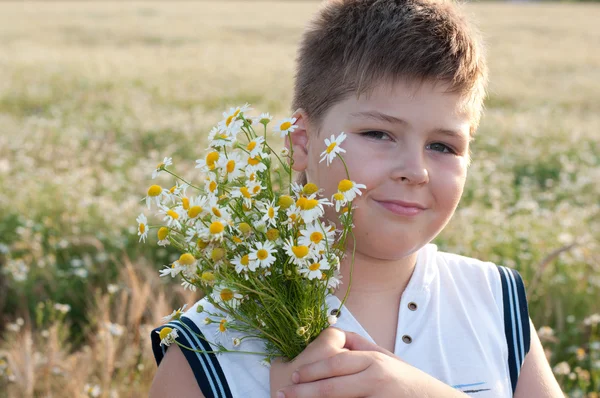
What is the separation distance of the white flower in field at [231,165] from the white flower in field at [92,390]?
163 centimetres

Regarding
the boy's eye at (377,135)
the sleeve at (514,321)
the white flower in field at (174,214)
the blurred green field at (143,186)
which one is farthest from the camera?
the blurred green field at (143,186)

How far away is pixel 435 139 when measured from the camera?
1921 millimetres

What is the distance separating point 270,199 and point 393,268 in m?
0.50

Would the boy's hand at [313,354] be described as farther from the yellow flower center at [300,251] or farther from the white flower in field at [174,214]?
the white flower in field at [174,214]

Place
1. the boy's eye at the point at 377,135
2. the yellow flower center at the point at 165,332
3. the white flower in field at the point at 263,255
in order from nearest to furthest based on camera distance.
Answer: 1. the white flower in field at the point at 263,255
2. the yellow flower center at the point at 165,332
3. the boy's eye at the point at 377,135

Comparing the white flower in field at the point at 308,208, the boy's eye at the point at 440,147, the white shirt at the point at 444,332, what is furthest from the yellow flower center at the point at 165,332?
the boy's eye at the point at 440,147

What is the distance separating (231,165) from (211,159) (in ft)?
0.16

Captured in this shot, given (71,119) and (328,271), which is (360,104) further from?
(71,119)

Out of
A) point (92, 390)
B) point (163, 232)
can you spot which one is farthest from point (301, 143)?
point (92, 390)

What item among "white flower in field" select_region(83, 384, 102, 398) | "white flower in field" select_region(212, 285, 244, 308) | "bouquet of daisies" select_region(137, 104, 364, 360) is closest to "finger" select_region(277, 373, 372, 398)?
"bouquet of daisies" select_region(137, 104, 364, 360)

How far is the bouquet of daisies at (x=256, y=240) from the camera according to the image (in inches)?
62.6

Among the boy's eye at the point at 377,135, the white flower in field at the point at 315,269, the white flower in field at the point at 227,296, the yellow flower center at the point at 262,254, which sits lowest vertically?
the white flower in field at the point at 227,296

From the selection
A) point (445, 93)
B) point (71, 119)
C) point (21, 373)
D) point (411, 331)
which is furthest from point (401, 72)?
point (71, 119)

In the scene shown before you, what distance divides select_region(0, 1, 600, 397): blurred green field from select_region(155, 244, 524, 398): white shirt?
0.74m
